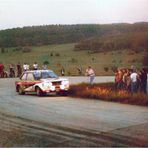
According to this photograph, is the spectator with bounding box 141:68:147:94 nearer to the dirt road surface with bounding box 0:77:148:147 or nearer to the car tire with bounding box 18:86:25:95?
the dirt road surface with bounding box 0:77:148:147

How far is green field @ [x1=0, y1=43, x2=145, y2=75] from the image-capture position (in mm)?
85375

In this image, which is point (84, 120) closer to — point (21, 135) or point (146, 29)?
point (21, 135)

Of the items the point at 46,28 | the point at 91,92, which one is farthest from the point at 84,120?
the point at 46,28

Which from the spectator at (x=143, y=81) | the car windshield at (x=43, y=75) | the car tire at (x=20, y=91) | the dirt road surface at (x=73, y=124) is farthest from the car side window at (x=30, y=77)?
the dirt road surface at (x=73, y=124)

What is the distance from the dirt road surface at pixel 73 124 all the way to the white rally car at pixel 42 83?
5.66 m

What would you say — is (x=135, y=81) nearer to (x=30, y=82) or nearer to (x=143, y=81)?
(x=143, y=81)

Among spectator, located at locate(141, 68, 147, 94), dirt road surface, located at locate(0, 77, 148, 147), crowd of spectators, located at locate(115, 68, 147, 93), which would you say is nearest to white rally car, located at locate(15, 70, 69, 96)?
crowd of spectators, located at locate(115, 68, 147, 93)

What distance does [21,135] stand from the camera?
13438 millimetres

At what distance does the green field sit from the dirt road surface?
6034cm

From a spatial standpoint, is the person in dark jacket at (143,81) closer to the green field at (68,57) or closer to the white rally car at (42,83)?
the white rally car at (42,83)

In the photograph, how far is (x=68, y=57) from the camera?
102 m

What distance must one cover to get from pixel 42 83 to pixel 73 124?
526 inches

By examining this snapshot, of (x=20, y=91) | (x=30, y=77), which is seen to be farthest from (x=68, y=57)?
(x=30, y=77)

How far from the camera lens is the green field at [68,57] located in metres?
85.4
